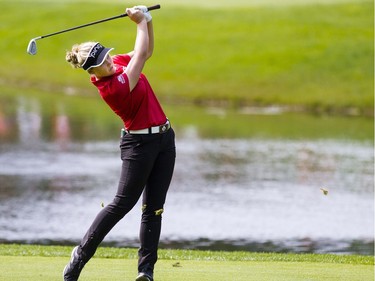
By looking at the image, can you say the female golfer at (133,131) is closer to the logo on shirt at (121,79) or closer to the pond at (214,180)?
the logo on shirt at (121,79)

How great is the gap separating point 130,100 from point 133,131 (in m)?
0.28

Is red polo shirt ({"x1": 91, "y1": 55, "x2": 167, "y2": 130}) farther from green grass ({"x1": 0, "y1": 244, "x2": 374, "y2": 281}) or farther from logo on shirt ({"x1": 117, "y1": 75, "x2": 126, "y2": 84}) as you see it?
green grass ({"x1": 0, "y1": 244, "x2": 374, "y2": 281})

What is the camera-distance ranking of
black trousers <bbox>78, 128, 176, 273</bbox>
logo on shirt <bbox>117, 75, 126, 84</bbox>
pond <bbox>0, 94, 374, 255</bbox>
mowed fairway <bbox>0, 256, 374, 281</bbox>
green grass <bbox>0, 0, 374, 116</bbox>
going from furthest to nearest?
green grass <bbox>0, 0, 374, 116</bbox> → pond <bbox>0, 94, 374, 255</bbox> → mowed fairway <bbox>0, 256, 374, 281</bbox> → black trousers <bbox>78, 128, 176, 273</bbox> → logo on shirt <bbox>117, 75, 126, 84</bbox>

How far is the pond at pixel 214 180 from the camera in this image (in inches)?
610

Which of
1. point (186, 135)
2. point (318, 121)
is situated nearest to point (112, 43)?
point (318, 121)

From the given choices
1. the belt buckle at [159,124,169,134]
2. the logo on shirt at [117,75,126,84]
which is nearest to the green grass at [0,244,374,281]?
the belt buckle at [159,124,169,134]

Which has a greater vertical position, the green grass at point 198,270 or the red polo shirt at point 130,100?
the red polo shirt at point 130,100

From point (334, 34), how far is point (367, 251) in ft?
119

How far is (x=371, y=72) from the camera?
43906mm

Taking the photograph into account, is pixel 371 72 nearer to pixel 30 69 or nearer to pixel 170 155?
pixel 30 69

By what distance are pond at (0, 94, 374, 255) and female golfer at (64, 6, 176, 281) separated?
648 centimetres

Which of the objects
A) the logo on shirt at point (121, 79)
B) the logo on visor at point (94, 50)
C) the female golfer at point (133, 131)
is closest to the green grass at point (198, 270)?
the female golfer at point (133, 131)

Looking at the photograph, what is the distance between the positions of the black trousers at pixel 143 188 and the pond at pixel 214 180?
20.7 ft

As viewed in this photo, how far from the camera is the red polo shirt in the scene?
A: 738 cm
